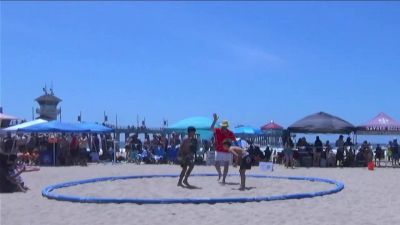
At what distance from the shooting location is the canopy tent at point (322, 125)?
21.8m

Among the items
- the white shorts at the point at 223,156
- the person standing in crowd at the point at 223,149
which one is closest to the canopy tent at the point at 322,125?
the person standing in crowd at the point at 223,149

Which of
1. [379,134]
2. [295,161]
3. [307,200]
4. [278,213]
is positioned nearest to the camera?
[278,213]

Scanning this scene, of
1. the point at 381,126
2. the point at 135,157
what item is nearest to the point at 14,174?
the point at 135,157

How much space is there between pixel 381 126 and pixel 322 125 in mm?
2632

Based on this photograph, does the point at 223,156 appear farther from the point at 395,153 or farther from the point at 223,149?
the point at 395,153

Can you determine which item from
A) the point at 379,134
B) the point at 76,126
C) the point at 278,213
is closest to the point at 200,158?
the point at 76,126

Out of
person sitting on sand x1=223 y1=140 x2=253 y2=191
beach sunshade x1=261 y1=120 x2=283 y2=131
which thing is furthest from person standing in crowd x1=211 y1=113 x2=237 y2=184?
beach sunshade x1=261 y1=120 x2=283 y2=131

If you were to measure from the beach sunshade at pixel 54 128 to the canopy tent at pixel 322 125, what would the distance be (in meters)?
8.89

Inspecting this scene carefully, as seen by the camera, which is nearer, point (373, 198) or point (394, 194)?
point (373, 198)

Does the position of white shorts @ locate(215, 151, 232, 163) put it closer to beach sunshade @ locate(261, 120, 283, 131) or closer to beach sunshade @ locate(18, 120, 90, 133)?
beach sunshade @ locate(18, 120, 90, 133)

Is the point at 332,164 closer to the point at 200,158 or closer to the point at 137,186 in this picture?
the point at 200,158

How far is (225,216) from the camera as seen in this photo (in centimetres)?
794

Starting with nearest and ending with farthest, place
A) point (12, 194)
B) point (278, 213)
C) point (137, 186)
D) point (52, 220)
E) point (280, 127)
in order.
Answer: point (52, 220) < point (278, 213) < point (12, 194) < point (137, 186) < point (280, 127)

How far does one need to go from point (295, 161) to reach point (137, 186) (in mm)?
10479
